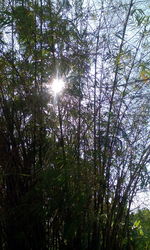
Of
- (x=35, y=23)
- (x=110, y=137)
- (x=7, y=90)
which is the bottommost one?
(x=110, y=137)

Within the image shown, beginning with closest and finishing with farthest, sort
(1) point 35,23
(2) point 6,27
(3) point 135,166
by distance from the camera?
(1) point 35,23, (2) point 6,27, (3) point 135,166

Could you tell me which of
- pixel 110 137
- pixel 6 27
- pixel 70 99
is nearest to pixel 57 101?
pixel 70 99

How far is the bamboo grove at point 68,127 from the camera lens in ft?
A: 8.25

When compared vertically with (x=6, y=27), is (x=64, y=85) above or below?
below

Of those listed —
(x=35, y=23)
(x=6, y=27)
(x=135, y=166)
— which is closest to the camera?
(x=35, y=23)

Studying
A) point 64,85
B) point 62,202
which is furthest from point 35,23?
point 62,202

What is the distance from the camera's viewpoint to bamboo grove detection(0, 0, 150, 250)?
8.25ft

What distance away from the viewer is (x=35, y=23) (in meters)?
2.49

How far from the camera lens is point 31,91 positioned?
263 cm

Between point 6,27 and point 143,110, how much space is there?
1421mm

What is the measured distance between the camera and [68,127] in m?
2.75

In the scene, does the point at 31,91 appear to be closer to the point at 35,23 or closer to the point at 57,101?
the point at 57,101

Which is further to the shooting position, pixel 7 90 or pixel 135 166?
pixel 135 166

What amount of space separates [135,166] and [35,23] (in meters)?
1.51
